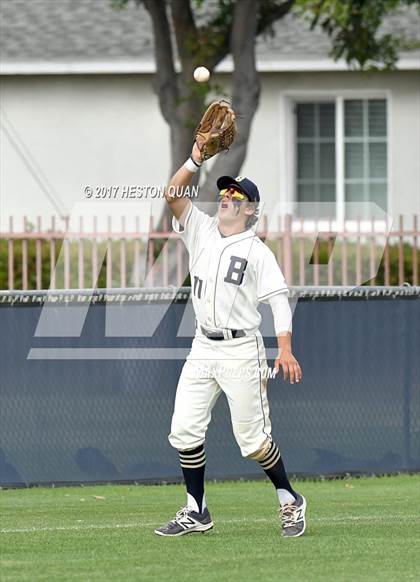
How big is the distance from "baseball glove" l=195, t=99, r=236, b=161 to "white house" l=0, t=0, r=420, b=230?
13.2m

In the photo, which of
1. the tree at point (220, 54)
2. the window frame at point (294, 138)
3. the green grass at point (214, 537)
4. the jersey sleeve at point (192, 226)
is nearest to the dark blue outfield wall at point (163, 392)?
the green grass at point (214, 537)

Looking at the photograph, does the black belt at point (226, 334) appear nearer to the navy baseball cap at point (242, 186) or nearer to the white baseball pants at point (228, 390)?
the white baseball pants at point (228, 390)

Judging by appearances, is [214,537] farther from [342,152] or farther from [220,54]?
[342,152]

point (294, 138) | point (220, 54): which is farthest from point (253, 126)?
point (220, 54)

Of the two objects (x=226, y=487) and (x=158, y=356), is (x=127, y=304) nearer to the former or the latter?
(x=158, y=356)

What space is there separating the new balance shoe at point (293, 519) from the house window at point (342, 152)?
44.5 feet

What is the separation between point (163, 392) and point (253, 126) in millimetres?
10864

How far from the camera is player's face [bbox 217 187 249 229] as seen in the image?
8.35m

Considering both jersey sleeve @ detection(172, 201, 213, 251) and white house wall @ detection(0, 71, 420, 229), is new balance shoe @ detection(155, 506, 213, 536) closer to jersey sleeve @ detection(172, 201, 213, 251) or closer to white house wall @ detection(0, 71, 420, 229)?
jersey sleeve @ detection(172, 201, 213, 251)

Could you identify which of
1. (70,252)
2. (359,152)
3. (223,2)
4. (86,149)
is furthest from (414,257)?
(86,149)

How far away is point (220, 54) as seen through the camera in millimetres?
18688

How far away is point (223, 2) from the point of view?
62.0 ft

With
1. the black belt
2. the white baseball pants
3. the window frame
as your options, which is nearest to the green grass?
the white baseball pants

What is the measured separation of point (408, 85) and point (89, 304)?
11.3m
